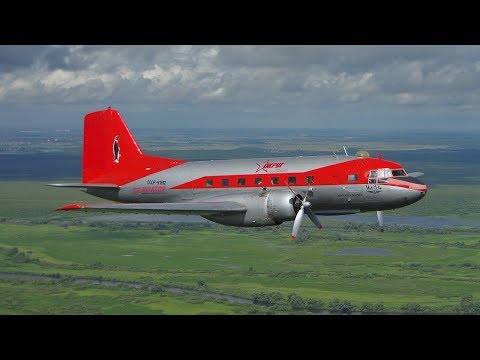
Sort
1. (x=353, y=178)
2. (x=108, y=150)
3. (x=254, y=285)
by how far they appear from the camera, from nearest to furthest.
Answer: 1. (x=353, y=178)
2. (x=108, y=150)
3. (x=254, y=285)

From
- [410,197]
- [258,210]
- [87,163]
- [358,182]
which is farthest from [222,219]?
[87,163]

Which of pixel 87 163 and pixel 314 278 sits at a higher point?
pixel 87 163

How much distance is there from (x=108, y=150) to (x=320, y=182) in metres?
21.8

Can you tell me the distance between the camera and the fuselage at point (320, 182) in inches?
1813

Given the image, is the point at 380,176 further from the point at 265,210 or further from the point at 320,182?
the point at 265,210

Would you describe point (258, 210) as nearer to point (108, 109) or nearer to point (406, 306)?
point (108, 109)

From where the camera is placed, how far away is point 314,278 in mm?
176125

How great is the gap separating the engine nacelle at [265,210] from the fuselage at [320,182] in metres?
0.50

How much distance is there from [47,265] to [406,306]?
10796cm

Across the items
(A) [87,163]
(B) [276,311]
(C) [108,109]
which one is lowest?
(B) [276,311]

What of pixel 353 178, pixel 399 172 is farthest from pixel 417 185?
pixel 353 178

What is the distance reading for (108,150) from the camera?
5891cm

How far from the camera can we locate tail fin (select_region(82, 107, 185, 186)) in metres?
57.7

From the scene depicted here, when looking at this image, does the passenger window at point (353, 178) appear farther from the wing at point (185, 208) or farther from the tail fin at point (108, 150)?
the tail fin at point (108, 150)
